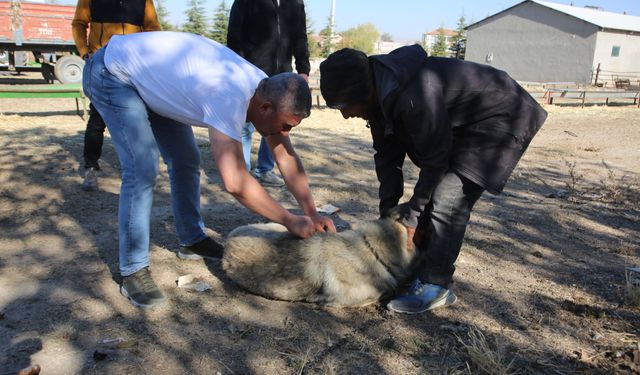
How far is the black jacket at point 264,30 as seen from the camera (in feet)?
16.9

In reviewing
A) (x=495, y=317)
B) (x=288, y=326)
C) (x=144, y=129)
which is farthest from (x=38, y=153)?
(x=495, y=317)

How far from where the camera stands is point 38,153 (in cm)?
609

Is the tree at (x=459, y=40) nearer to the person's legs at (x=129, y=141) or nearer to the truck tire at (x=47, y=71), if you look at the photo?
the truck tire at (x=47, y=71)

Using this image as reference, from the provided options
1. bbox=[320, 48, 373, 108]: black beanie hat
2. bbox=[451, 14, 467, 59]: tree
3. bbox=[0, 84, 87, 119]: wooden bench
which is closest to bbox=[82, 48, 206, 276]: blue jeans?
bbox=[320, 48, 373, 108]: black beanie hat

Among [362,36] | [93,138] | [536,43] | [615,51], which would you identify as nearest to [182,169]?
[93,138]

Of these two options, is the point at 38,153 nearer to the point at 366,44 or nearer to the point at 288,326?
the point at 288,326

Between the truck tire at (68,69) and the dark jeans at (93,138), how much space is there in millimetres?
12576

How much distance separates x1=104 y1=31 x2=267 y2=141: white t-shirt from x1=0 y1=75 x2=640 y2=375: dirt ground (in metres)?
1.12

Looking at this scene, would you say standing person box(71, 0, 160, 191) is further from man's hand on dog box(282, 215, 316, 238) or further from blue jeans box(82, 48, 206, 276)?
man's hand on dog box(282, 215, 316, 238)

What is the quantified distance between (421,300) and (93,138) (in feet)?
12.0

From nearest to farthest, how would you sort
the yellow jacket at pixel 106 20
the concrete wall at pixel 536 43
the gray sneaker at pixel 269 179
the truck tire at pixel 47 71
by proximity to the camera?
1. the yellow jacket at pixel 106 20
2. the gray sneaker at pixel 269 179
3. the truck tire at pixel 47 71
4. the concrete wall at pixel 536 43

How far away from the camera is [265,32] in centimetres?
520

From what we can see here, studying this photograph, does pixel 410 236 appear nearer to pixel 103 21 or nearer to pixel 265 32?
pixel 265 32

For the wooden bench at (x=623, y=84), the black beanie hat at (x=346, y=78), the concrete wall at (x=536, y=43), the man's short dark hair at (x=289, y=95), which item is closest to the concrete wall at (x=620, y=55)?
the concrete wall at (x=536, y=43)
